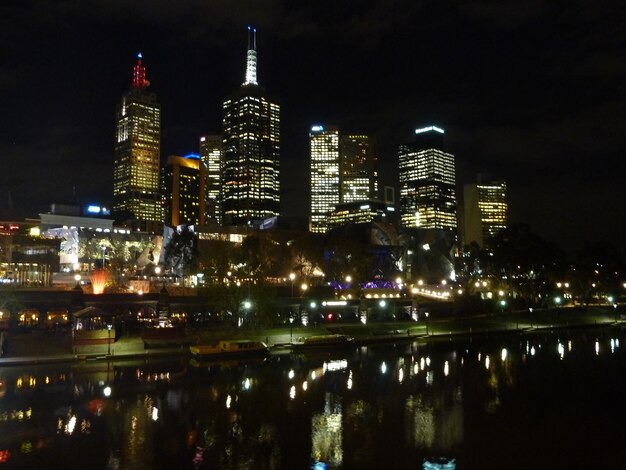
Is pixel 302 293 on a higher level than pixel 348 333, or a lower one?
higher

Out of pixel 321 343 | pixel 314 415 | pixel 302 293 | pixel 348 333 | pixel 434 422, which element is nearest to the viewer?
pixel 434 422

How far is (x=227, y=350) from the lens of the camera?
5722 centimetres

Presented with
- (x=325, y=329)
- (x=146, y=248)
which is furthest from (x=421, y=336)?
(x=146, y=248)

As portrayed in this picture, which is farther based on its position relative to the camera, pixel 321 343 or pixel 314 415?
pixel 321 343

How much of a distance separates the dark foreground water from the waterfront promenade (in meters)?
3.43

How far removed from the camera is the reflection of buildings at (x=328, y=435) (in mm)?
26812

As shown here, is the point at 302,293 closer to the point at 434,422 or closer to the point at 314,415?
the point at 314,415

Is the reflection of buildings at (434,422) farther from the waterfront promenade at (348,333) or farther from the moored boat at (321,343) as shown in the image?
the waterfront promenade at (348,333)

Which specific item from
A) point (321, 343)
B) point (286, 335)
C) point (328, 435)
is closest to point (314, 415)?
point (328, 435)

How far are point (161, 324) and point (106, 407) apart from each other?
3180cm

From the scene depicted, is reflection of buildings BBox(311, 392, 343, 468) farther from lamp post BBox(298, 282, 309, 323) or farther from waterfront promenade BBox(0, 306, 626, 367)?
lamp post BBox(298, 282, 309, 323)

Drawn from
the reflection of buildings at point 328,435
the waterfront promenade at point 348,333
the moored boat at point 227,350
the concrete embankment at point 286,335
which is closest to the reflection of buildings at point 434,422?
the reflection of buildings at point 328,435

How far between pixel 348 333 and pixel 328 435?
44.8 metres

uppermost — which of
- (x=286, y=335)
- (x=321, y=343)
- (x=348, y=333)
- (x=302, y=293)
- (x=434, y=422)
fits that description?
(x=302, y=293)
